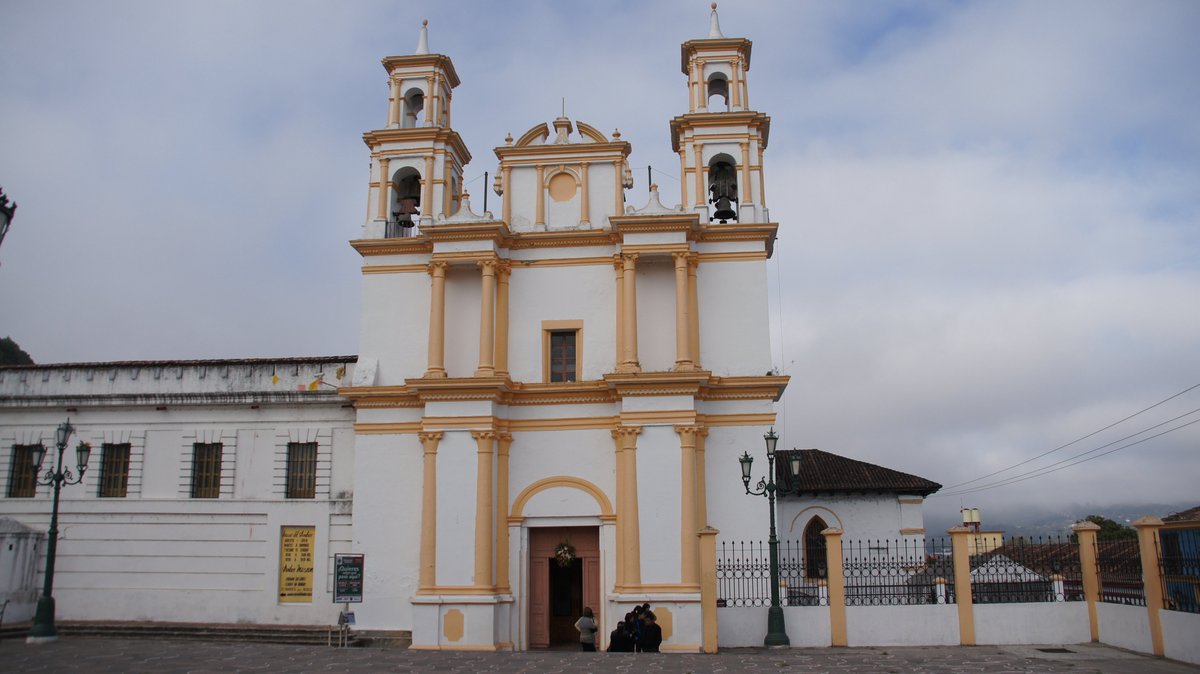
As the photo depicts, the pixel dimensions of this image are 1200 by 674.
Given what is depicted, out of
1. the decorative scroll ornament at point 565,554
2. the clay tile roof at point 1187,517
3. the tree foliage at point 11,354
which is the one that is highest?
the tree foliage at point 11,354

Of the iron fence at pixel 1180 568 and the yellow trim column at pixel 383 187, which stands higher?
the yellow trim column at pixel 383 187

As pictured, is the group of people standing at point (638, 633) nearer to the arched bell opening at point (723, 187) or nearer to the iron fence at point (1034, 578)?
the iron fence at point (1034, 578)

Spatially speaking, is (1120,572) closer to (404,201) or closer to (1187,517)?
(1187,517)

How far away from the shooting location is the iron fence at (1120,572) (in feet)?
54.4

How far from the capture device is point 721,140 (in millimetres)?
23375

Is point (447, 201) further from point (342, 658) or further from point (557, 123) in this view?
point (342, 658)

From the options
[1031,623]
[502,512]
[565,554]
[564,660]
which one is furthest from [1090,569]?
[502,512]

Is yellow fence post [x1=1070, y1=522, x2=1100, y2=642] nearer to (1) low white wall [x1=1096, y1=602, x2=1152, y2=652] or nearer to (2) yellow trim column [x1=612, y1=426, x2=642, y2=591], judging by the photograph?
(1) low white wall [x1=1096, y1=602, x2=1152, y2=652]

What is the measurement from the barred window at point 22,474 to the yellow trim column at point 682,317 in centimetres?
1641

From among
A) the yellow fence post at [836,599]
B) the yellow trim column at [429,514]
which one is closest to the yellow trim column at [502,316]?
the yellow trim column at [429,514]

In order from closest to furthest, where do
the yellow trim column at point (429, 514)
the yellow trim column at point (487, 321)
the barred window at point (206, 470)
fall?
the yellow trim column at point (429, 514), the yellow trim column at point (487, 321), the barred window at point (206, 470)

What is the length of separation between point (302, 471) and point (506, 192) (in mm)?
8348

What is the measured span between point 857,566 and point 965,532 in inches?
82.9

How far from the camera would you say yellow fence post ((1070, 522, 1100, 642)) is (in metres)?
17.9
